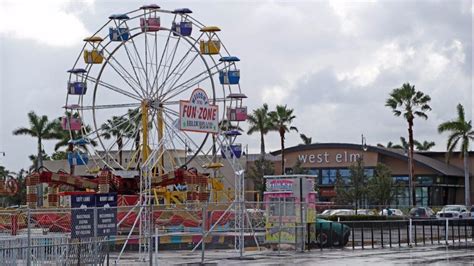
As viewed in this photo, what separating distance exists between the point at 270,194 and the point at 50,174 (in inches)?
422

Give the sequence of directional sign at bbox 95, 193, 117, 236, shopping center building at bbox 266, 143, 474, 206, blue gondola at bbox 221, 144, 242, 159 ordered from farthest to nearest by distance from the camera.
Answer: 1. shopping center building at bbox 266, 143, 474, 206
2. blue gondola at bbox 221, 144, 242, 159
3. directional sign at bbox 95, 193, 117, 236

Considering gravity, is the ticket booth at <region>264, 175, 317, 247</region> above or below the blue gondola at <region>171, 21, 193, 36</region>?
below

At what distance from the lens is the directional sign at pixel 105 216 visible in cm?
2158

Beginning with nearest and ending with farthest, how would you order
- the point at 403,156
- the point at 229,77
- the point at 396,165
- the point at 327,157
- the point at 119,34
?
the point at 119,34 < the point at 229,77 < the point at 403,156 < the point at 396,165 < the point at 327,157

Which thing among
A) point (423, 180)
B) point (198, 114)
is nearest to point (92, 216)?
point (198, 114)

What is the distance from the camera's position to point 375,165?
289ft

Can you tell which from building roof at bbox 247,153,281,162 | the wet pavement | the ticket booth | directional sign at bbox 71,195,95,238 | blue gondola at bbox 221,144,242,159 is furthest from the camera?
building roof at bbox 247,153,281,162

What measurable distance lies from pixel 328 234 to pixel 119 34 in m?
17.9

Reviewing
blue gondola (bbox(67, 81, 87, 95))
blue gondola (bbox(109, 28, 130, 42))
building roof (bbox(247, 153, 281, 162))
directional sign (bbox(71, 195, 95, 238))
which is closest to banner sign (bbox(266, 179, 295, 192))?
directional sign (bbox(71, 195, 95, 238))

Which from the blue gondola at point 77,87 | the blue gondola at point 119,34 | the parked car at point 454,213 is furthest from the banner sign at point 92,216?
the parked car at point 454,213

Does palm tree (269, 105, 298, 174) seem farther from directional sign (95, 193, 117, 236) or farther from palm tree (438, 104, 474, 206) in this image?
directional sign (95, 193, 117, 236)

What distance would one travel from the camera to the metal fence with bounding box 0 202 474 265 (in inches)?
851

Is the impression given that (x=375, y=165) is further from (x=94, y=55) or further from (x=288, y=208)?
(x=288, y=208)

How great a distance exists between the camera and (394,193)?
79.2 m
